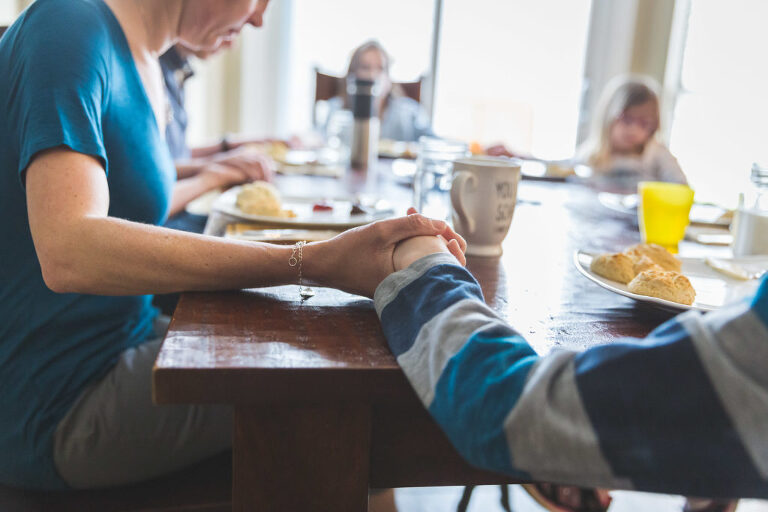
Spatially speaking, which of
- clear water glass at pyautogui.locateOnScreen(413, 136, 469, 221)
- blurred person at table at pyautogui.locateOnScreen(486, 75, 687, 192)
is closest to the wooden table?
clear water glass at pyautogui.locateOnScreen(413, 136, 469, 221)

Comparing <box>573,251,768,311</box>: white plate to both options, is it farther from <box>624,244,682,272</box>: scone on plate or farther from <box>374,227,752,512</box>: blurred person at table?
<box>374,227,752,512</box>: blurred person at table

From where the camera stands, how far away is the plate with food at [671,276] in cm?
66

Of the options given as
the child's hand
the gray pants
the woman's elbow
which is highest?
the child's hand

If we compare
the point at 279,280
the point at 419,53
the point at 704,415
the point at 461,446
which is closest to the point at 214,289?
the point at 279,280

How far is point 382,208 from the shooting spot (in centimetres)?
114

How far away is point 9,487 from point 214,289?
366mm

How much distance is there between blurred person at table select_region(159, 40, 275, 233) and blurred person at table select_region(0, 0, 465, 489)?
0.40 m

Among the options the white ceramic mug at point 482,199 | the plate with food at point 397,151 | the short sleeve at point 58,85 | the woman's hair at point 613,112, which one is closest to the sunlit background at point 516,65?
the woman's hair at point 613,112

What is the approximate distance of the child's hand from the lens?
24.4 inches

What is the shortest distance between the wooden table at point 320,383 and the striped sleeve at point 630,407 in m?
0.09

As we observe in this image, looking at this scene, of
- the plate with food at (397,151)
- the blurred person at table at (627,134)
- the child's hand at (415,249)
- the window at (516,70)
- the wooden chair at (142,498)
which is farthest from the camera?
the window at (516,70)

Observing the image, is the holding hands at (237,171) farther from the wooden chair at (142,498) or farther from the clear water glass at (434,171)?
the wooden chair at (142,498)

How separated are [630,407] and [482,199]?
53 centimetres

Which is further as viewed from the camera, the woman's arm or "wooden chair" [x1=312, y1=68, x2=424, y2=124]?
"wooden chair" [x1=312, y1=68, x2=424, y2=124]
